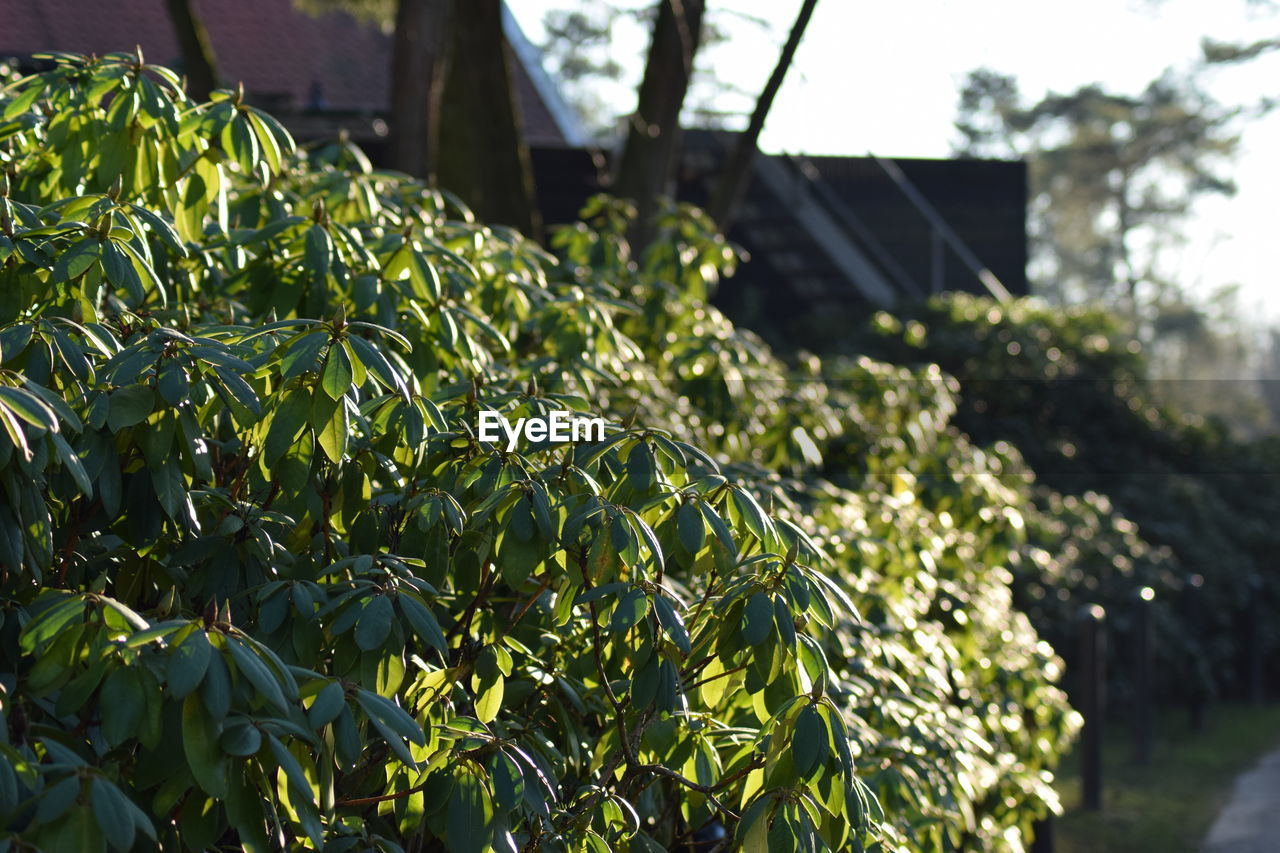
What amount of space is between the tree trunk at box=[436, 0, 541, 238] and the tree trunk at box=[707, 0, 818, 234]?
1.13 metres

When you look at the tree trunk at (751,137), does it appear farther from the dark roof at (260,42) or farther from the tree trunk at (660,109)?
the dark roof at (260,42)

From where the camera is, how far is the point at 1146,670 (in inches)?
390

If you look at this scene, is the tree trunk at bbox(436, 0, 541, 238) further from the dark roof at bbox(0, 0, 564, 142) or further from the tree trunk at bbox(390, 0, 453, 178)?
the dark roof at bbox(0, 0, 564, 142)

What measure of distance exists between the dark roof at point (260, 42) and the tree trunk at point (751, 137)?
7276mm

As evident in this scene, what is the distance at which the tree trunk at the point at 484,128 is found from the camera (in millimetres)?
7789

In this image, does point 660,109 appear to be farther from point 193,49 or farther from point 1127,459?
point 1127,459

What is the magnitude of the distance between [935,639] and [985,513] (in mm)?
1589

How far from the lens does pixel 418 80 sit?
699 cm

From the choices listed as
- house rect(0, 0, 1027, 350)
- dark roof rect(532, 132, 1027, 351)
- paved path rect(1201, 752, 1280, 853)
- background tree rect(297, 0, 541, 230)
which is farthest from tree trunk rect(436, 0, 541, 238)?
paved path rect(1201, 752, 1280, 853)

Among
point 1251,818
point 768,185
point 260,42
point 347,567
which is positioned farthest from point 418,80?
point 260,42

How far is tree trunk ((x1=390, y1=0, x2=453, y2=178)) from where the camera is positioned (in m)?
6.93

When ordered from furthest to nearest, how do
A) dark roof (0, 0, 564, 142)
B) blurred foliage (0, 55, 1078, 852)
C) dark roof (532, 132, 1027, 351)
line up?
dark roof (0, 0, 564, 142)
dark roof (532, 132, 1027, 351)
blurred foliage (0, 55, 1078, 852)

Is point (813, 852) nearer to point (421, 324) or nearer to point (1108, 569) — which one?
point (421, 324)

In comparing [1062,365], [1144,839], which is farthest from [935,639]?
[1062,365]
